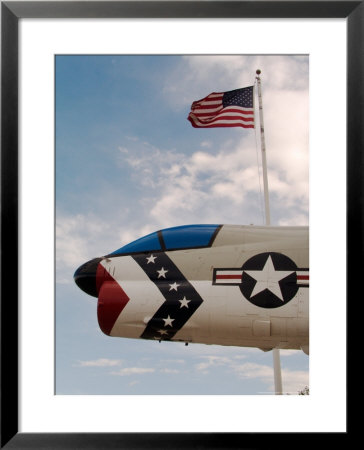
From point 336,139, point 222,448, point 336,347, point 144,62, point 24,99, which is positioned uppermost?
point 144,62

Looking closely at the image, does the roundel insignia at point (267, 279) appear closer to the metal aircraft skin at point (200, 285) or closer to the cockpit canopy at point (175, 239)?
the metal aircraft skin at point (200, 285)

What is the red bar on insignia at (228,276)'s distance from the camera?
9.93ft

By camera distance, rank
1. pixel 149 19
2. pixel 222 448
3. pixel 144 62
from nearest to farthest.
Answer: pixel 222 448, pixel 149 19, pixel 144 62

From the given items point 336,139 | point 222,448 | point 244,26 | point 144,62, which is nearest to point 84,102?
point 144,62

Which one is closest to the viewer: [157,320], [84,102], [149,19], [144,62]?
[149,19]

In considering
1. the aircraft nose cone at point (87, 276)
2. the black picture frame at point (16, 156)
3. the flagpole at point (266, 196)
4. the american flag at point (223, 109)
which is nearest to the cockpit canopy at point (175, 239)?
the aircraft nose cone at point (87, 276)

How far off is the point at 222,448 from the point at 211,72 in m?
1.66

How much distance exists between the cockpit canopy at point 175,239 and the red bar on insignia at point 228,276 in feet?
0.71

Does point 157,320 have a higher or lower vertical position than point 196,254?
lower

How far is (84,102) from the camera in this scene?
2.21m

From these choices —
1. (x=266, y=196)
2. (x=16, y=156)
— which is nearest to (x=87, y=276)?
(x=16, y=156)

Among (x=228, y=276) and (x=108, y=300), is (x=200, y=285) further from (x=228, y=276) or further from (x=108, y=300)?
(x=108, y=300)

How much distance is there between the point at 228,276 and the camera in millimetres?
3090

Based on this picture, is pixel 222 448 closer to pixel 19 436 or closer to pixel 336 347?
pixel 336 347
